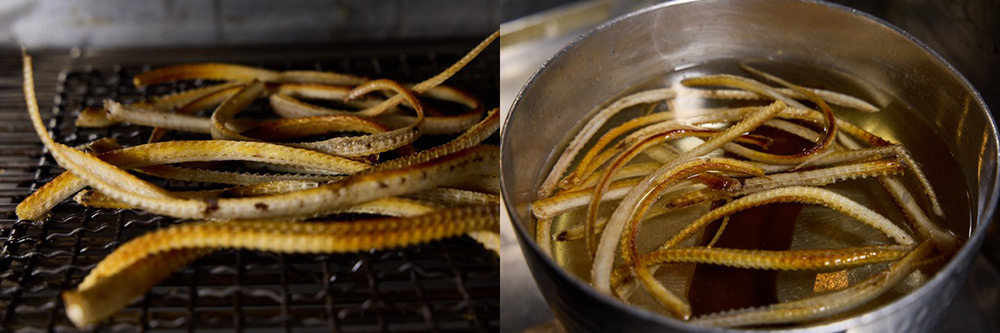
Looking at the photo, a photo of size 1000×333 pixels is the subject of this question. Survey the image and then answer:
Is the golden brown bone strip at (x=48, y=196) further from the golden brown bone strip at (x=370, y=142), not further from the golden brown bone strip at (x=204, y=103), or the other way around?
the golden brown bone strip at (x=370, y=142)

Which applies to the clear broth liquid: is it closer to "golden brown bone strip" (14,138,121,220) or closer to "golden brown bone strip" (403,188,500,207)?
"golden brown bone strip" (403,188,500,207)

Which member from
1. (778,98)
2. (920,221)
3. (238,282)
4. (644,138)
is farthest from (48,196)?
(920,221)

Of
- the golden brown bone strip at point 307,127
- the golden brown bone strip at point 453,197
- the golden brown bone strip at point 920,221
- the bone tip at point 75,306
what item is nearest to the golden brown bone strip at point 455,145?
the golden brown bone strip at point 453,197

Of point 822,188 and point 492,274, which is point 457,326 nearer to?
point 492,274

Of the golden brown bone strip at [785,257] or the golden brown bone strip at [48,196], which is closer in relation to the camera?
the golden brown bone strip at [785,257]

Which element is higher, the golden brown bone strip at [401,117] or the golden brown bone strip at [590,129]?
the golden brown bone strip at [401,117]

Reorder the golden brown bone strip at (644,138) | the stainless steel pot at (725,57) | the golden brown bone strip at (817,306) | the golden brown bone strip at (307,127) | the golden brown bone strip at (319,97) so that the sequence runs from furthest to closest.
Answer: the golden brown bone strip at (319,97), the golden brown bone strip at (307,127), the golden brown bone strip at (644,138), the stainless steel pot at (725,57), the golden brown bone strip at (817,306)

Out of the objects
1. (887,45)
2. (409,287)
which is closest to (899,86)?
(887,45)
